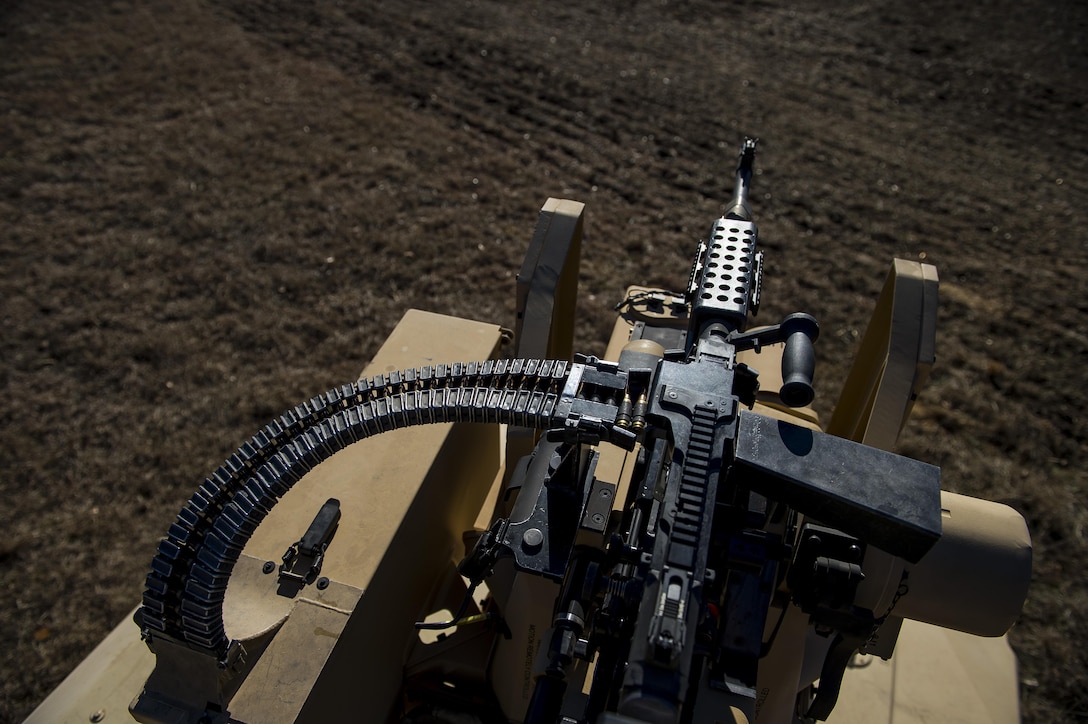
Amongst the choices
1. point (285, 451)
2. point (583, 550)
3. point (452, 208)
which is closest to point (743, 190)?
point (583, 550)

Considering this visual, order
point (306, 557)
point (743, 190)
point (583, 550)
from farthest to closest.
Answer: point (743, 190) → point (306, 557) → point (583, 550)

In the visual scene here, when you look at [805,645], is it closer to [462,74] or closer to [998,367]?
[998,367]

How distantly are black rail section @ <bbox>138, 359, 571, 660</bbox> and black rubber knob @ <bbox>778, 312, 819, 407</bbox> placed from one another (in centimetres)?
55

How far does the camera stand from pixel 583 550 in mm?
1901

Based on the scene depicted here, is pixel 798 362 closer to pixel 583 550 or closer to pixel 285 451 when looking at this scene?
pixel 583 550

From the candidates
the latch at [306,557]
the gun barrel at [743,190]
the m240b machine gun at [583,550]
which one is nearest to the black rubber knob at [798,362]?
the m240b machine gun at [583,550]

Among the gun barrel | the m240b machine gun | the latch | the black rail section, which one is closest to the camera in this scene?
the m240b machine gun

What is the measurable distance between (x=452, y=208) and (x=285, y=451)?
5.14m

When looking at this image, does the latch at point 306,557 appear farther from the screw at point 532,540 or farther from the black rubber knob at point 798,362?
the black rubber knob at point 798,362

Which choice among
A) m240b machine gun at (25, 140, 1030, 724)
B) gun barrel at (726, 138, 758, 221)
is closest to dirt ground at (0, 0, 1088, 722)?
m240b machine gun at (25, 140, 1030, 724)

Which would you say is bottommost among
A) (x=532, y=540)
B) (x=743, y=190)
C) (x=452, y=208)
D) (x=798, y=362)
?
(x=452, y=208)

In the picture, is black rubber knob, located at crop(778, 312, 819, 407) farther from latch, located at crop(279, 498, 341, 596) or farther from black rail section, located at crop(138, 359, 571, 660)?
latch, located at crop(279, 498, 341, 596)

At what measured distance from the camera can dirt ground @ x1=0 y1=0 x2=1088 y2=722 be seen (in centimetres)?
465

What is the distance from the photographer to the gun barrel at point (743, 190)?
285 cm
